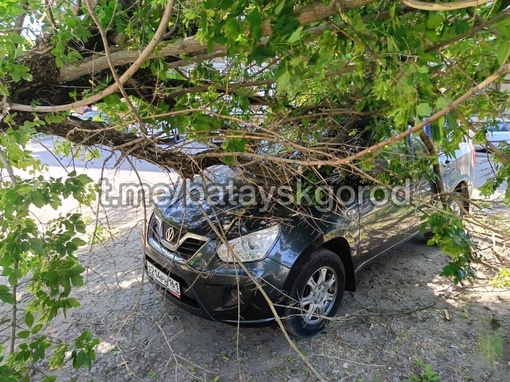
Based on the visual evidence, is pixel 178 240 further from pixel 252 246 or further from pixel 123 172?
pixel 123 172

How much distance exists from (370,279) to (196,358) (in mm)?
2016

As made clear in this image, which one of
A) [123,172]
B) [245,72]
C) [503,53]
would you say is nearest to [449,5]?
[503,53]

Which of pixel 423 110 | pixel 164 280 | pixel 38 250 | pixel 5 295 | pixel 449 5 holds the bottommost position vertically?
pixel 164 280

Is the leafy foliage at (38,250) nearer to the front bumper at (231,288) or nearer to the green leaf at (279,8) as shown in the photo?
the front bumper at (231,288)

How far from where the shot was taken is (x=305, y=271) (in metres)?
2.55

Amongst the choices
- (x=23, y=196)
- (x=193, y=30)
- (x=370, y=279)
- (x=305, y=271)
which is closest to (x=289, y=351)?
(x=305, y=271)

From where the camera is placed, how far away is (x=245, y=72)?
241cm

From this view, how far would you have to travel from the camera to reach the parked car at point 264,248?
7.97 ft

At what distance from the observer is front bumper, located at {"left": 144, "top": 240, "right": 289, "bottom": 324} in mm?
2396

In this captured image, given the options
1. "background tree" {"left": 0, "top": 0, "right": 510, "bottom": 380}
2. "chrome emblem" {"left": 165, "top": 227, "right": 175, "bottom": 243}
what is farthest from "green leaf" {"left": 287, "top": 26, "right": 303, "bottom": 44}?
"chrome emblem" {"left": 165, "top": 227, "right": 175, "bottom": 243}

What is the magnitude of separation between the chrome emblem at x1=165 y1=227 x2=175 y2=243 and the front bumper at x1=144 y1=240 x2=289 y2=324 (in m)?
0.29

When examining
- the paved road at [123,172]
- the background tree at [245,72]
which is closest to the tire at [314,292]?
the background tree at [245,72]

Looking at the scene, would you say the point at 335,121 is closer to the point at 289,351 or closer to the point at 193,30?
the point at 193,30

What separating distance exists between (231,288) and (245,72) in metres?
1.57
